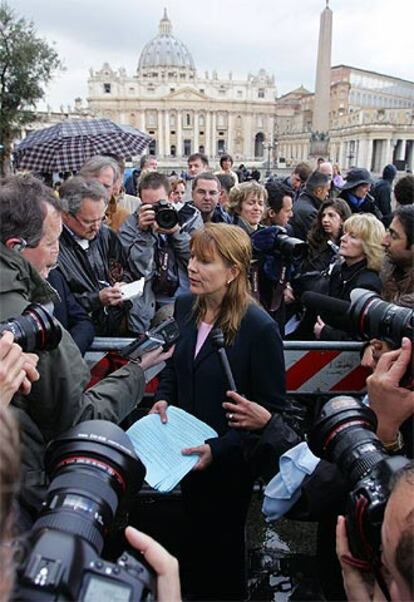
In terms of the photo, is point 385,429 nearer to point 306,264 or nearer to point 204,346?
point 204,346

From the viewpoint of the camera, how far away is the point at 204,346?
7.57ft

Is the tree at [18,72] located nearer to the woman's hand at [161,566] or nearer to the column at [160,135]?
the woman's hand at [161,566]

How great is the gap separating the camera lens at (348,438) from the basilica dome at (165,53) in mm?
118332

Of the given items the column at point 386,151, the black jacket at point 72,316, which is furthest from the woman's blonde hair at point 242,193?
the column at point 386,151

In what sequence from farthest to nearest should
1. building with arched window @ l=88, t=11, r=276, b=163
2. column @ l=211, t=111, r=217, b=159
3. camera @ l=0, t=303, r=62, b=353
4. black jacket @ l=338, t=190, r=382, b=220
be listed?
1. column @ l=211, t=111, r=217, b=159
2. building with arched window @ l=88, t=11, r=276, b=163
3. black jacket @ l=338, t=190, r=382, b=220
4. camera @ l=0, t=303, r=62, b=353

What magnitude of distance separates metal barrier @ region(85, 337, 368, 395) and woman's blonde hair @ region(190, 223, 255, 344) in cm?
80

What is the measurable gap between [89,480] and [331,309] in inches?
85.0

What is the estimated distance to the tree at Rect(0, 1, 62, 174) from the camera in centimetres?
1931

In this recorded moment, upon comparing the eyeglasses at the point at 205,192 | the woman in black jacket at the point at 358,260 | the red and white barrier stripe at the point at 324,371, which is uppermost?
the eyeglasses at the point at 205,192

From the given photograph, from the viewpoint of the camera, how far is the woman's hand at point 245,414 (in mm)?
2109

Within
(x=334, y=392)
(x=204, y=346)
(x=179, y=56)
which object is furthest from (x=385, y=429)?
(x=179, y=56)

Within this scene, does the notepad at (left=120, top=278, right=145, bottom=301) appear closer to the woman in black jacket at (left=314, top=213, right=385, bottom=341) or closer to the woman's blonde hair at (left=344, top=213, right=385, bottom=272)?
the woman in black jacket at (left=314, top=213, right=385, bottom=341)

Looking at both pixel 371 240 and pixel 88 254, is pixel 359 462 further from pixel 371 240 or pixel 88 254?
pixel 88 254

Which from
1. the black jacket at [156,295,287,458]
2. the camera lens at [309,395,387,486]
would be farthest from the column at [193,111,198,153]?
the camera lens at [309,395,387,486]
